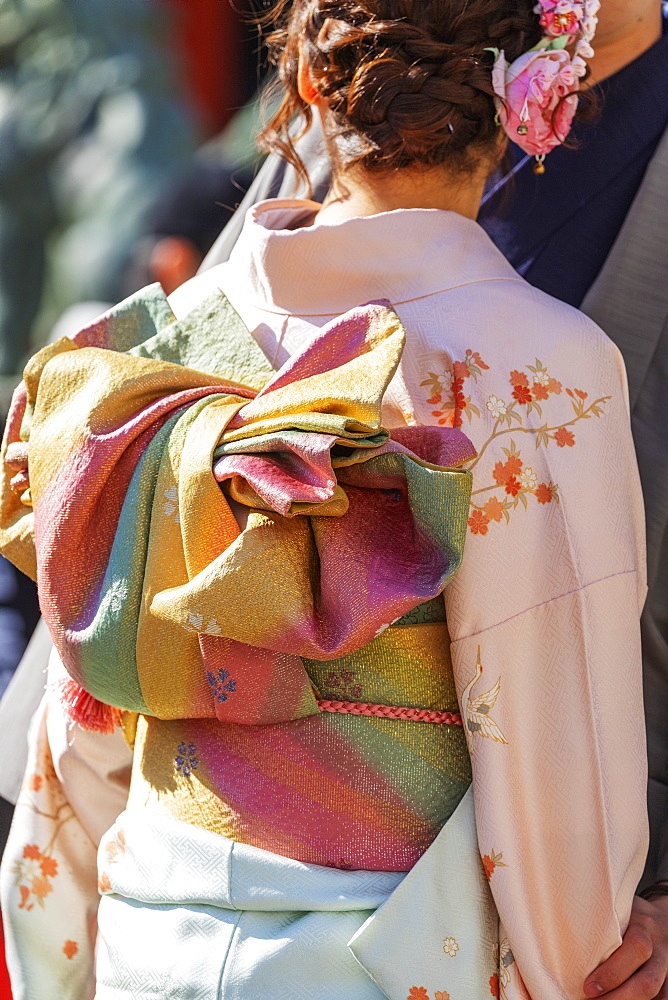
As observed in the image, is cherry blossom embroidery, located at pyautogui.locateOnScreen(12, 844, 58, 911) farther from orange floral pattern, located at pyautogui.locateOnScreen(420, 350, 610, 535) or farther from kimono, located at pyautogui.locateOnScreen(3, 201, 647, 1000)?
orange floral pattern, located at pyautogui.locateOnScreen(420, 350, 610, 535)

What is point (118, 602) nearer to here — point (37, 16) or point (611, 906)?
point (611, 906)

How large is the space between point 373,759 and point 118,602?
270 mm

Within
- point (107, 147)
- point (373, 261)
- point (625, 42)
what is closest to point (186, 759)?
point (373, 261)

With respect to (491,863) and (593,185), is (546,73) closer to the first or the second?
(593,185)

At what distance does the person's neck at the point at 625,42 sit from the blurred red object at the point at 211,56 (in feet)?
5.04

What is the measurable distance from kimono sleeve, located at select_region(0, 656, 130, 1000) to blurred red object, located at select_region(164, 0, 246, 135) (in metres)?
2.06

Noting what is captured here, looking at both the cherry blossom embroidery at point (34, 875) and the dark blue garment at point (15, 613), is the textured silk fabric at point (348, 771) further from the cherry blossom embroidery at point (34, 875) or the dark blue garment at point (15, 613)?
the dark blue garment at point (15, 613)

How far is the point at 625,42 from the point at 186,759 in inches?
43.3

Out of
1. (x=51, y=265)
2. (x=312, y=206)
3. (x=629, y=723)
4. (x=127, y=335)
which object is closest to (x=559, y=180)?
(x=312, y=206)

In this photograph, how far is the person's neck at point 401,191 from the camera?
1020 mm

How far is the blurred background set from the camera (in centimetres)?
275

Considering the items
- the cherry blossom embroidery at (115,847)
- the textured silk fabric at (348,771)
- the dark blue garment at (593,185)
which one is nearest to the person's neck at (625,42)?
the dark blue garment at (593,185)

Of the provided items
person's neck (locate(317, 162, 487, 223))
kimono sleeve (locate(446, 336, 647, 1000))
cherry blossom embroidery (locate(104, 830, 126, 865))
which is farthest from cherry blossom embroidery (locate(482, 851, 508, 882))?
person's neck (locate(317, 162, 487, 223))

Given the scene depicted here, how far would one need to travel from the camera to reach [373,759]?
2.97ft
